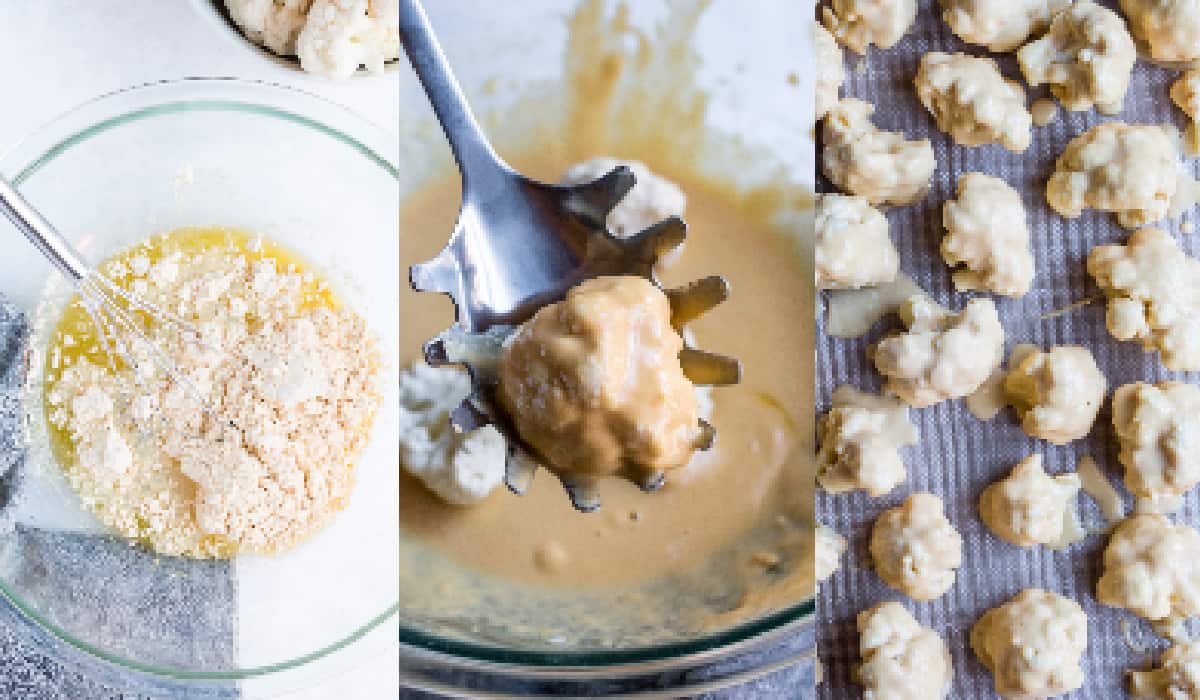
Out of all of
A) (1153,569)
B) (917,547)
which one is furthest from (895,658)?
(1153,569)

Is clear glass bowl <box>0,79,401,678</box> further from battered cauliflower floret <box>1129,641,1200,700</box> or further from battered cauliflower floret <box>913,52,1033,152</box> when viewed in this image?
battered cauliflower floret <box>1129,641,1200,700</box>

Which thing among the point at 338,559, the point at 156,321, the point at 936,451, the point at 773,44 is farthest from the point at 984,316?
the point at 156,321

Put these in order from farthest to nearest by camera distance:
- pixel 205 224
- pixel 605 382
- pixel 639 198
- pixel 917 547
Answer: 1. pixel 205 224
2. pixel 917 547
3. pixel 639 198
4. pixel 605 382

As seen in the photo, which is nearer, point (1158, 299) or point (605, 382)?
point (605, 382)

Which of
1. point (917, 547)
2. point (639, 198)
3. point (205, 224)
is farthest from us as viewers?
point (205, 224)

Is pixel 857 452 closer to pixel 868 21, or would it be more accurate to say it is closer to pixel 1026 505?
pixel 1026 505

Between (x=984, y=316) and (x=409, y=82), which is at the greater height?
(x=409, y=82)

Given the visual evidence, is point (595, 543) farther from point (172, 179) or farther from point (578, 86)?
point (172, 179)
